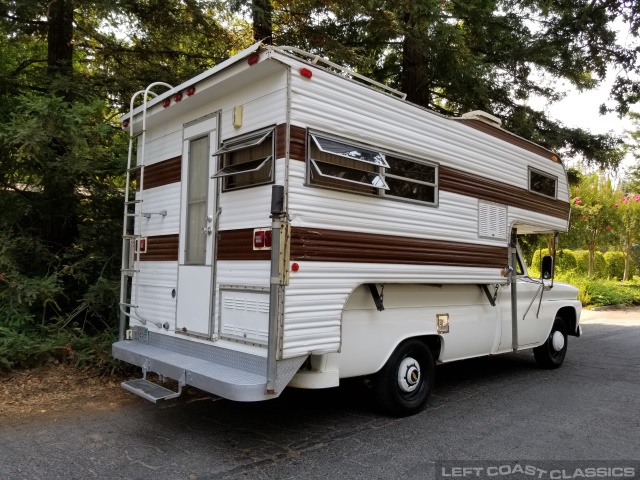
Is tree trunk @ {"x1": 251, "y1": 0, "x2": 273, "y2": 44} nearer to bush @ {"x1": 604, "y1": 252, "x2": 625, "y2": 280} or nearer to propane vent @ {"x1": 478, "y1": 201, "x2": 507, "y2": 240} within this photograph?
propane vent @ {"x1": 478, "y1": 201, "x2": 507, "y2": 240}

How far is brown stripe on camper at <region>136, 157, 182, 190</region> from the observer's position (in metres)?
5.26

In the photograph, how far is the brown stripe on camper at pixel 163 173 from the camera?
17.3 feet

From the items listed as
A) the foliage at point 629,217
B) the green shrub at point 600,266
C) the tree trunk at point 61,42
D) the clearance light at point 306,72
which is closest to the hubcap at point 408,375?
the clearance light at point 306,72

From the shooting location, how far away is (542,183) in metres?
7.02

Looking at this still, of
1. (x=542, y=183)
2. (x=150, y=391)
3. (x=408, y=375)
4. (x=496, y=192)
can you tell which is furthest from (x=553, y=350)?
(x=150, y=391)

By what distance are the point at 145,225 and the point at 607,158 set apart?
9.34 m

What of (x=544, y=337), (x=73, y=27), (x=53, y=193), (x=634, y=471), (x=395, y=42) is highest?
(x=395, y=42)

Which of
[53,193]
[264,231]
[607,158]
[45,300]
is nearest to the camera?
[264,231]

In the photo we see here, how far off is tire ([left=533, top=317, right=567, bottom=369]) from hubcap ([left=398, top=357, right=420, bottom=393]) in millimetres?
3047

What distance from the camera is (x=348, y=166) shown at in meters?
4.47

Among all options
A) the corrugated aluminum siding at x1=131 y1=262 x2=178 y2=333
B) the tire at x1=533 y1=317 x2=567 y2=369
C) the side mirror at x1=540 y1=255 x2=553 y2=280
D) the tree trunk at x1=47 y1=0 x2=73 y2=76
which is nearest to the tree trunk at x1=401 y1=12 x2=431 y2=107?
the side mirror at x1=540 y1=255 x2=553 y2=280

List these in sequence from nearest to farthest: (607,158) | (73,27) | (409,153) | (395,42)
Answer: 1. (409,153)
2. (73,27)
3. (395,42)
4. (607,158)

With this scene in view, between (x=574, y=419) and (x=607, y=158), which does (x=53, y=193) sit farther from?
(x=607, y=158)

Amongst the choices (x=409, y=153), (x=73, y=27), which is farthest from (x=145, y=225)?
(x=73, y=27)
